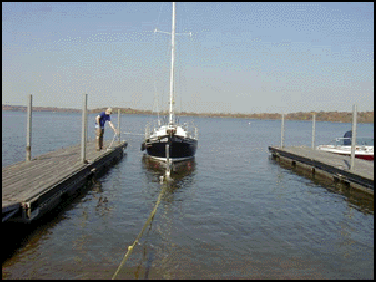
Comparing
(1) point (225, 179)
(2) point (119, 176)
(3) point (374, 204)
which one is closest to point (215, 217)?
(3) point (374, 204)

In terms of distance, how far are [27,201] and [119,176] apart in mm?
10817

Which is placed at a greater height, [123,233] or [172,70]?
[172,70]

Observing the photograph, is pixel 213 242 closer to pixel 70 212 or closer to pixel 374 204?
pixel 70 212

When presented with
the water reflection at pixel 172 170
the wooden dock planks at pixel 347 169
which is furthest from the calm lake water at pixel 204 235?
the water reflection at pixel 172 170

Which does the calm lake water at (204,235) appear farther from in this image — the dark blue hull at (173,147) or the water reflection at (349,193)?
the dark blue hull at (173,147)

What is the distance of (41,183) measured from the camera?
39.7 feet

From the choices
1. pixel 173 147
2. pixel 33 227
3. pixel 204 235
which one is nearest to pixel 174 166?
pixel 173 147

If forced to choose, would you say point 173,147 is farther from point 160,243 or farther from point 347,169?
point 160,243

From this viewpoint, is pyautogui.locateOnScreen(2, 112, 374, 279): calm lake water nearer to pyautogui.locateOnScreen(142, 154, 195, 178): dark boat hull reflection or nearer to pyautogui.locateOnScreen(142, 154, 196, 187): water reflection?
pyautogui.locateOnScreen(142, 154, 196, 187): water reflection

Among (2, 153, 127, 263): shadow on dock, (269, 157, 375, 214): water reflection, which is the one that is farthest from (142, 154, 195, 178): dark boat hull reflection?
(2, 153, 127, 263): shadow on dock

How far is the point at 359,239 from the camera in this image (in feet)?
34.4

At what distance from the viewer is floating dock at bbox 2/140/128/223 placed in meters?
9.61

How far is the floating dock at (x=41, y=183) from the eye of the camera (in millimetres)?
9609

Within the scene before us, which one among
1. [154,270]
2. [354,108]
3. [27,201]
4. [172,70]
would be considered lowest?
[154,270]
